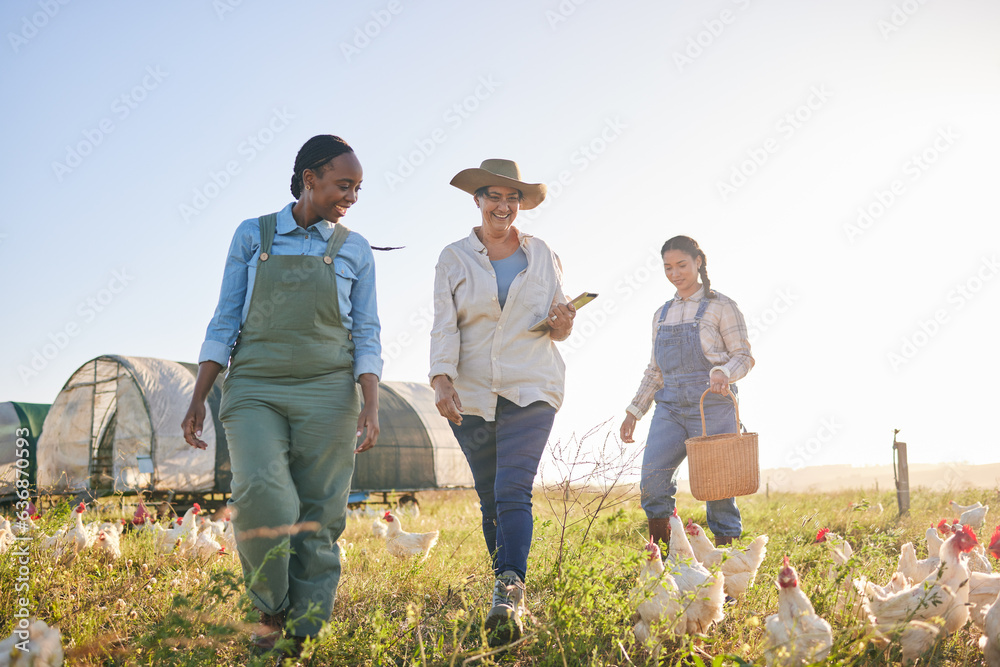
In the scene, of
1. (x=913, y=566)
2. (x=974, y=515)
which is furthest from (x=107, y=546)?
(x=974, y=515)

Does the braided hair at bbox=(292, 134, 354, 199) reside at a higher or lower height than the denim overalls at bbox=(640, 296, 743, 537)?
higher

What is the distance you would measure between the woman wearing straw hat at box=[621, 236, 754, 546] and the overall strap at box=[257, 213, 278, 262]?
243cm

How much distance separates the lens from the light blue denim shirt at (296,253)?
276 centimetres

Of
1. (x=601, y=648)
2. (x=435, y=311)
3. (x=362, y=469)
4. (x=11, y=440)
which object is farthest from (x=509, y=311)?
(x=11, y=440)

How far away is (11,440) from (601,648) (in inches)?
597

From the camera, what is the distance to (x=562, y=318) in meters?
3.27

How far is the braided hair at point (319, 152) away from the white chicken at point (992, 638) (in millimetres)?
2953

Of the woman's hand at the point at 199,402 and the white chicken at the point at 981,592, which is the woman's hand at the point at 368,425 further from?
the white chicken at the point at 981,592

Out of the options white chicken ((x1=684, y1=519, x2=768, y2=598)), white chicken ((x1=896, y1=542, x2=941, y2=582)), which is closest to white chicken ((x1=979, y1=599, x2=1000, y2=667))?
white chicken ((x1=896, y1=542, x2=941, y2=582))

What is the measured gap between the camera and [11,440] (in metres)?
13.7

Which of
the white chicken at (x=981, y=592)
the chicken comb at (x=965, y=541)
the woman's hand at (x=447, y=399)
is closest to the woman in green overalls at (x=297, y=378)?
the woman's hand at (x=447, y=399)

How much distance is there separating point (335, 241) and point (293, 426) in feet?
2.59

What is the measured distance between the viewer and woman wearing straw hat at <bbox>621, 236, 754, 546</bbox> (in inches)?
155

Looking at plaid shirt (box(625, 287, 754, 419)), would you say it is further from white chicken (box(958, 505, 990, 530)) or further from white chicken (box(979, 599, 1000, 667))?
white chicken (box(958, 505, 990, 530))
